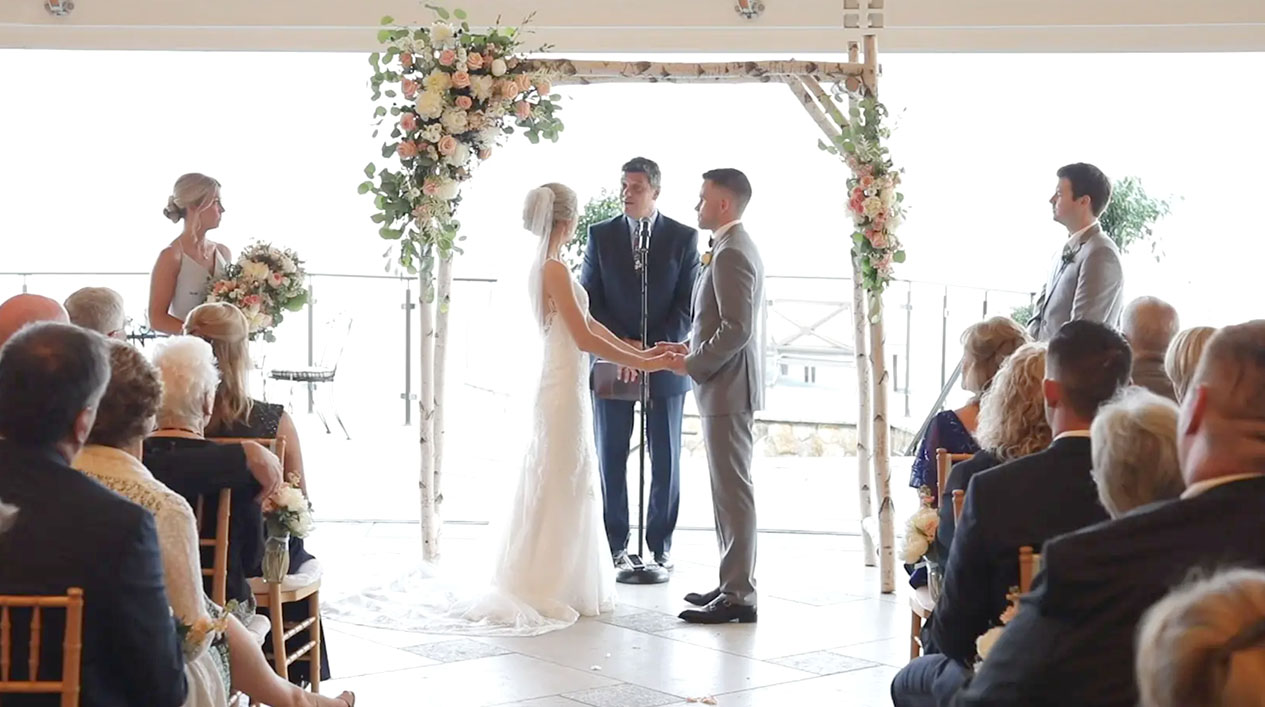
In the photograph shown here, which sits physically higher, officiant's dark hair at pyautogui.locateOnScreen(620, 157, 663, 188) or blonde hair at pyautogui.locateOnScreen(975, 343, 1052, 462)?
officiant's dark hair at pyautogui.locateOnScreen(620, 157, 663, 188)

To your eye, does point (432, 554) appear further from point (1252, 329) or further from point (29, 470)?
point (1252, 329)

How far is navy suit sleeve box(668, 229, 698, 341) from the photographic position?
7.01m

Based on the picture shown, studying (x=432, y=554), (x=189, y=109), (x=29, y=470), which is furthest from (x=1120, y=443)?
(x=189, y=109)

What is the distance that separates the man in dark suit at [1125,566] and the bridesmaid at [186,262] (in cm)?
471

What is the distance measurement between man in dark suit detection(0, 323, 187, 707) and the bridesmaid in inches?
145

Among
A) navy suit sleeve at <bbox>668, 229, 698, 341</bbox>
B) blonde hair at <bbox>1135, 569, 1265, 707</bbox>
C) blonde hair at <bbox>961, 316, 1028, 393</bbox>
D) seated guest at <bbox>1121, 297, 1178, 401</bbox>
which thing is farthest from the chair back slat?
navy suit sleeve at <bbox>668, 229, 698, 341</bbox>

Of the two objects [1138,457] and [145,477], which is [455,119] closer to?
[145,477]

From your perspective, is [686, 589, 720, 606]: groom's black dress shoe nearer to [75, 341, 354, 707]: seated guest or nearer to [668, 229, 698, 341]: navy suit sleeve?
[668, 229, 698, 341]: navy suit sleeve

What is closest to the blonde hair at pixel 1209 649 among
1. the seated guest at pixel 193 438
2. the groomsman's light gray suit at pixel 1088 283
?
the seated guest at pixel 193 438

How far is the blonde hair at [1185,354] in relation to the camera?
395 centimetres

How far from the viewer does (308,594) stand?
459 centimetres

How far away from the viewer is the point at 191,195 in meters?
6.20

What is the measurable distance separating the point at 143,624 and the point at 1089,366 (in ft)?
6.03

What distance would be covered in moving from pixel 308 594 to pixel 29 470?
2.09 m
